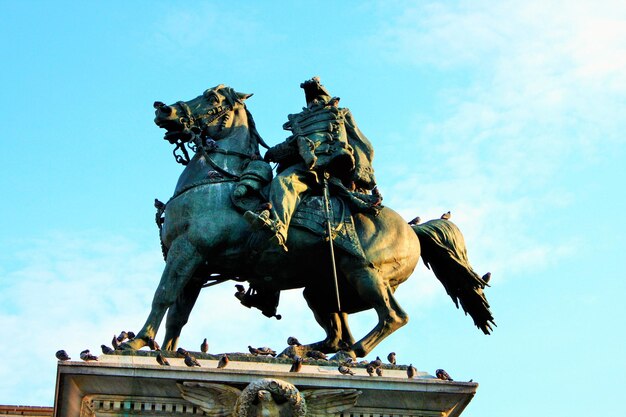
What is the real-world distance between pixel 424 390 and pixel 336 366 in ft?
3.87

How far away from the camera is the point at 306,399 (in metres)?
18.2

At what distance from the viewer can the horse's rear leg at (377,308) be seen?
65.1 feet

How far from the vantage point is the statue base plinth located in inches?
705

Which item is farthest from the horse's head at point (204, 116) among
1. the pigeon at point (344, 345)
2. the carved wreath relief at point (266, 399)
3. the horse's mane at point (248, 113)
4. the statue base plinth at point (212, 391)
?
the carved wreath relief at point (266, 399)

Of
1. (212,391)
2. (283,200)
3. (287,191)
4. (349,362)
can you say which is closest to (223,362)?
(212,391)

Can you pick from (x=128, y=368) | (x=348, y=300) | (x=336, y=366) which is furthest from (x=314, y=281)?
(x=128, y=368)

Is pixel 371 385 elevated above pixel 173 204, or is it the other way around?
pixel 173 204

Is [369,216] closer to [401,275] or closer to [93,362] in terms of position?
[401,275]

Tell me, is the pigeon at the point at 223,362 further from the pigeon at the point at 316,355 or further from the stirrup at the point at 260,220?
the stirrup at the point at 260,220

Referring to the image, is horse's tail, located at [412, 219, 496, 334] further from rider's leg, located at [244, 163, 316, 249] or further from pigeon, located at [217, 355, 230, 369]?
pigeon, located at [217, 355, 230, 369]

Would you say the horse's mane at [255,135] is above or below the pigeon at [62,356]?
above

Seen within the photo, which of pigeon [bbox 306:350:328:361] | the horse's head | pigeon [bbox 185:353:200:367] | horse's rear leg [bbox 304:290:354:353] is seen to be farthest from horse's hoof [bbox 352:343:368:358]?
the horse's head

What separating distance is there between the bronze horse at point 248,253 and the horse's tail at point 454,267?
1cm

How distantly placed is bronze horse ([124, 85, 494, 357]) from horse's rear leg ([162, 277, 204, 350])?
0.05 ft
